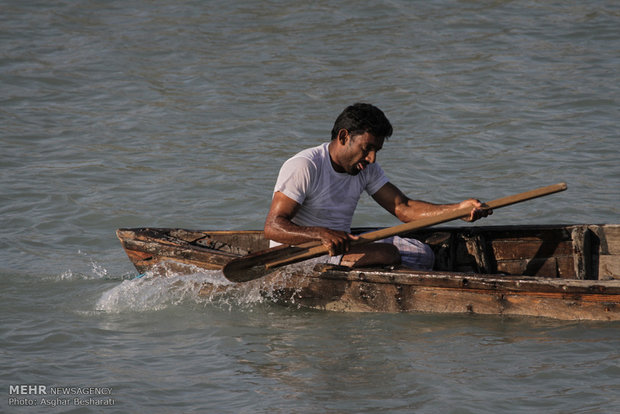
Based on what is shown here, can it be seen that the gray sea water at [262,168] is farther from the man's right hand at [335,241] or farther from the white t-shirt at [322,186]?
the white t-shirt at [322,186]

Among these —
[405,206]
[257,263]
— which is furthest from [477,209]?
[257,263]

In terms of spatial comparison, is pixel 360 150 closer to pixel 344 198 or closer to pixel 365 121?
pixel 365 121

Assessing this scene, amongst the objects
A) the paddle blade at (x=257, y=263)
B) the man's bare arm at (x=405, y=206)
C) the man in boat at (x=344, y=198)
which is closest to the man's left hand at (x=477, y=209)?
the man in boat at (x=344, y=198)

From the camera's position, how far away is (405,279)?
5.93m

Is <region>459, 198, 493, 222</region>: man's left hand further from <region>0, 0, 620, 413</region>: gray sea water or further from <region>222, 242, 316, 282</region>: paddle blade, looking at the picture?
<region>222, 242, 316, 282</region>: paddle blade

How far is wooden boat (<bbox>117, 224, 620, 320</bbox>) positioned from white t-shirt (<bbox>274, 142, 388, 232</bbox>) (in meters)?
0.36

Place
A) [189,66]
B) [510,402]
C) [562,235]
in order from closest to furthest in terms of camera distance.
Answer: [510,402] → [562,235] → [189,66]

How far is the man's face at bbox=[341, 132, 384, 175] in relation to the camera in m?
5.77

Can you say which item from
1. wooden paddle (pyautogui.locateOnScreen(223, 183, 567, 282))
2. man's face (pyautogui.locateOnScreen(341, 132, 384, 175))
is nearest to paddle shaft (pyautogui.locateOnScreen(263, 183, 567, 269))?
wooden paddle (pyautogui.locateOnScreen(223, 183, 567, 282))

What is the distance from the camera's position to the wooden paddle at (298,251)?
218 inches

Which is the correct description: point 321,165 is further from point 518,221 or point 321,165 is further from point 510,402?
point 518,221

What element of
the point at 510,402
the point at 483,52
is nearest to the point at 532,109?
the point at 483,52

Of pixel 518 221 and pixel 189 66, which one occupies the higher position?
pixel 189 66

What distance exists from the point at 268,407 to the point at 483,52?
10.4 meters
